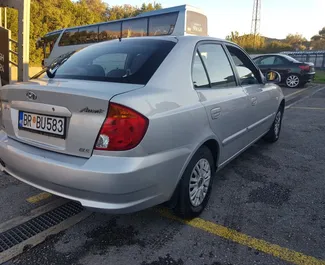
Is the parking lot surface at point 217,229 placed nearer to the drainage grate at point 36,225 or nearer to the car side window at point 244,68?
the drainage grate at point 36,225

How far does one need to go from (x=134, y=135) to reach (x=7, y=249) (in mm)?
1310

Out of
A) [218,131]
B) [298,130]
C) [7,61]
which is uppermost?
[7,61]

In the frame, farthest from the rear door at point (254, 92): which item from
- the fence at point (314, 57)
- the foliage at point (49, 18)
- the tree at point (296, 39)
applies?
the tree at point (296, 39)

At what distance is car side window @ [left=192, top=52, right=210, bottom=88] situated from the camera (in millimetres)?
2560

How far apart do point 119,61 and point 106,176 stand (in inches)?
47.4

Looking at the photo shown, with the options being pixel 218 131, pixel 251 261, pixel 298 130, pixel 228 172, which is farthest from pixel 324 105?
pixel 251 261

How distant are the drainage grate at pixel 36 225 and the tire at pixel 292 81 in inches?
536

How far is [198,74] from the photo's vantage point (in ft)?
8.61

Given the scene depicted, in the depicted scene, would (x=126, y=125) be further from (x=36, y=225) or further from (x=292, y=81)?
(x=292, y=81)

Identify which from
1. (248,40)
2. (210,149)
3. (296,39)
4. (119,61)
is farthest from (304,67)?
(296,39)

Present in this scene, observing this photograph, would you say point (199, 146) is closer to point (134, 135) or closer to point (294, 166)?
point (134, 135)

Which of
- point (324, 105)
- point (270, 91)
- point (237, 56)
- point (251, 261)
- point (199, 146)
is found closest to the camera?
point (251, 261)

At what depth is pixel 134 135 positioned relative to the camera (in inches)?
76.0

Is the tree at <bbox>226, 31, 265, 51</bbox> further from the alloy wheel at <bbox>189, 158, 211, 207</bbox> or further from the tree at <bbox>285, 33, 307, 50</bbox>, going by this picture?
the alloy wheel at <bbox>189, 158, 211, 207</bbox>
